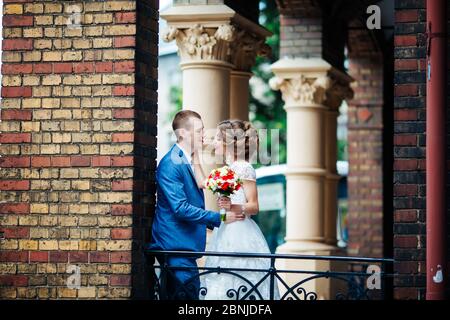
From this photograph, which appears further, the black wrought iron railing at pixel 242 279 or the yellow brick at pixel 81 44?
the yellow brick at pixel 81 44

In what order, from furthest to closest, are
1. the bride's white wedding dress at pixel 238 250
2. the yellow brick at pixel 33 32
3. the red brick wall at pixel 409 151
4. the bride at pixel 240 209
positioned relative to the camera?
1. the bride at pixel 240 209
2. the bride's white wedding dress at pixel 238 250
3. the yellow brick at pixel 33 32
4. the red brick wall at pixel 409 151

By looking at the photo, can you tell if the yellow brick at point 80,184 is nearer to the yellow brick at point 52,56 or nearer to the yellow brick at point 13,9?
the yellow brick at point 52,56

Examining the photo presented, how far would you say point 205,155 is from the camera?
1155cm

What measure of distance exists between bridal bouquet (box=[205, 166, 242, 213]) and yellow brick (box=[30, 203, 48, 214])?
1.13 metres

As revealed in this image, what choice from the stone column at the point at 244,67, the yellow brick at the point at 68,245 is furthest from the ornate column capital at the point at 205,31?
the yellow brick at the point at 68,245

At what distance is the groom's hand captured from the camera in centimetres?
871

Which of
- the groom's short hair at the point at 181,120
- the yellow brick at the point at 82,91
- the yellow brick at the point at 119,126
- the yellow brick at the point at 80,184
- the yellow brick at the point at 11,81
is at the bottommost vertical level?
the yellow brick at the point at 80,184

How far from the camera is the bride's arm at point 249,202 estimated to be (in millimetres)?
8836

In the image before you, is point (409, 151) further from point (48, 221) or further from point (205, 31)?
point (205, 31)

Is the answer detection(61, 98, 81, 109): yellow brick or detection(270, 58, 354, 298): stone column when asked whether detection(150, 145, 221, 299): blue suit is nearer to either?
detection(61, 98, 81, 109): yellow brick

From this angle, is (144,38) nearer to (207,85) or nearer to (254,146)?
(254,146)
